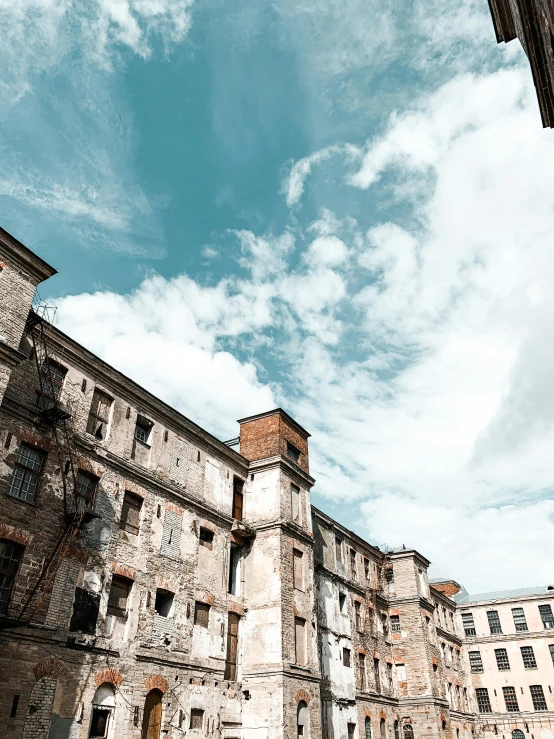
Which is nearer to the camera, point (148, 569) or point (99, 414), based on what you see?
point (148, 569)

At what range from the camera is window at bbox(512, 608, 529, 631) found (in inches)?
1956

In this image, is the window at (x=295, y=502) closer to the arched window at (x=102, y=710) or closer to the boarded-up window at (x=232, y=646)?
the boarded-up window at (x=232, y=646)

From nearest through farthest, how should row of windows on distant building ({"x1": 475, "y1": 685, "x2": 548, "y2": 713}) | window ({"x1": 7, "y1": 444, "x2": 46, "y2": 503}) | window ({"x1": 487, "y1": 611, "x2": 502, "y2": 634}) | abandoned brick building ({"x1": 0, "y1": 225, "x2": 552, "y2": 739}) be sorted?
abandoned brick building ({"x1": 0, "y1": 225, "x2": 552, "y2": 739}) < window ({"x1": 7, "y1": 444, "x2": 46, "y2": 503}) < row of windows on distant building ({"x1": 475, "y1": 685, "x2": 548, "y2": 713}) < window ({"x1": 487, "y1": 611, "x2": 502, "y2": 634})

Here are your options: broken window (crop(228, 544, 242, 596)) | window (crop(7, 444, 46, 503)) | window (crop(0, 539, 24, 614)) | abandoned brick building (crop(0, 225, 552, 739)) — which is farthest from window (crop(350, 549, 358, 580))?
window (crop(0, 539, 24, 614))

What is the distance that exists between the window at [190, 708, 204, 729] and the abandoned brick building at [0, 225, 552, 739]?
6 cm

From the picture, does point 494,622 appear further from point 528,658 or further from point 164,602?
point 164,602

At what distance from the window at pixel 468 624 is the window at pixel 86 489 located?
44.3 metres

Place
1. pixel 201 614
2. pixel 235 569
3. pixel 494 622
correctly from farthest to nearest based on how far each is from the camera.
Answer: pixel 494 622, pixel 235 569, pixel 201 614

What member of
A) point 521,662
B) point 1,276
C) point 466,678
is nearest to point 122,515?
point 1,276

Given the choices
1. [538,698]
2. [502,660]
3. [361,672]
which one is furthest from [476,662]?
[361,672]

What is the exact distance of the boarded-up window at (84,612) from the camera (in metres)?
16.8

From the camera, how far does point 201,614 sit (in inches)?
851

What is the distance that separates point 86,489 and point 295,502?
11.2 meters

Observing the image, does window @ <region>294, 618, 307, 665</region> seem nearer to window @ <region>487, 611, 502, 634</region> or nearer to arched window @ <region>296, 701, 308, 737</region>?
arched window @ <region>296, 701, 308, 737</region>
